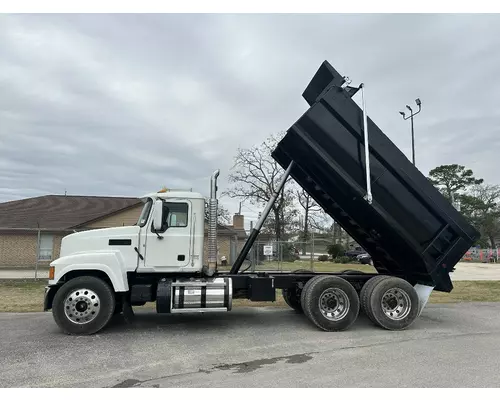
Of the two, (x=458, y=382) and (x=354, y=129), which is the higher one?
(x=354, y=129)

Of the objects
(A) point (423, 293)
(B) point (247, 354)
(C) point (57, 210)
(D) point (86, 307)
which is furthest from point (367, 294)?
(C) point (57, 210)

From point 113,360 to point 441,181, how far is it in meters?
56.8


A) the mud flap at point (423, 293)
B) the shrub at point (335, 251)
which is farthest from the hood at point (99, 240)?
the shrub at point (335, 251)

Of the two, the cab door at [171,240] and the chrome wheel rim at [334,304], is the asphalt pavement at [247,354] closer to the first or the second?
the chrome wheel rim at [334,304]

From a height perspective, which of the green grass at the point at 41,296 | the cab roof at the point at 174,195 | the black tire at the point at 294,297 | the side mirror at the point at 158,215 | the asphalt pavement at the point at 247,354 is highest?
the cab roof at the point at 174,195

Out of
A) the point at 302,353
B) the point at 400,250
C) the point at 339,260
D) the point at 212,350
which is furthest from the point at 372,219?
the point at 339,260

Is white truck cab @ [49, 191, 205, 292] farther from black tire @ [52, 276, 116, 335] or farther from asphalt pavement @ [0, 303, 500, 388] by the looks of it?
asphalt pavement @ [0, 303, 500, 388]

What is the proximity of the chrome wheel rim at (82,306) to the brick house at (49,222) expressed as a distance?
50.3 ft

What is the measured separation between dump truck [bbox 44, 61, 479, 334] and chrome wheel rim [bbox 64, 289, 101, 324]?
311 millimetres

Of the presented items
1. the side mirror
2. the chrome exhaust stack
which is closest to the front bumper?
the side mirror

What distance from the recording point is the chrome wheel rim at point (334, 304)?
6.86 meters

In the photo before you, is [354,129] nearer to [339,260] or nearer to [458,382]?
[458,382]

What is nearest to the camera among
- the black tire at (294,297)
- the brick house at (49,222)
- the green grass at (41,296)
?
the black tire at (294,297)

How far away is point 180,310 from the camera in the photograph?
6594 mm
